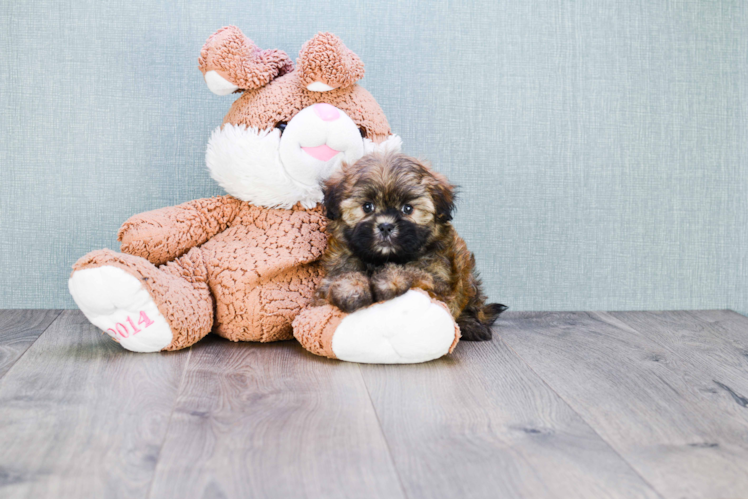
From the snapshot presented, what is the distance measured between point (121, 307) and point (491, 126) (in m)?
1.22

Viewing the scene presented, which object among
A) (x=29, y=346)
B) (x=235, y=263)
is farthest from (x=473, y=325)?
(x=29, y=346)

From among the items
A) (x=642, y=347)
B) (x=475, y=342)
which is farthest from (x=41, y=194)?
(x=642, y=347)

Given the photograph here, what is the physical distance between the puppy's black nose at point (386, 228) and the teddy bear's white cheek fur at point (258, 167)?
229mm

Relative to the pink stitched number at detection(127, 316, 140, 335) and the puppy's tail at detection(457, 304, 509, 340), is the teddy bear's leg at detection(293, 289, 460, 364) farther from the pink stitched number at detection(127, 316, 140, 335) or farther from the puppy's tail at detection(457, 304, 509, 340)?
the pink stitched number at detection(127, 316, 140, 335)

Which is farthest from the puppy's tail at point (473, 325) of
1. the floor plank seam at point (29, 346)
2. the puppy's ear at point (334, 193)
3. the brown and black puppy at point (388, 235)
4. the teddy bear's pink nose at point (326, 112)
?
the floor plank seam at point (29, 346)

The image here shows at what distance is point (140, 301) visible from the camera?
1.40 metres

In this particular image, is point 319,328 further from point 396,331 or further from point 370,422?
point 370,422

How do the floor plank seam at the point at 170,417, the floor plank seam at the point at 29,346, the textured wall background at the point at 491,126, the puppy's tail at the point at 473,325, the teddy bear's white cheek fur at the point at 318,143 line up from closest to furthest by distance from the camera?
the floor plank seam at the point at 170,417 < the floor plank seam at the point at 29,346 < the teddy bear's white cheek fur at the point at 318,143 < the puppy's tail at the point at 473,325 < the textured wall background at the point at 491,126

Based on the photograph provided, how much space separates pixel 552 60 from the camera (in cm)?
201

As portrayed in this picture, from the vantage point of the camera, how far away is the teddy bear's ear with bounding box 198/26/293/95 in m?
1.55

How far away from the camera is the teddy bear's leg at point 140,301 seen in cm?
137

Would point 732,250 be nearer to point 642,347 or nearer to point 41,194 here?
point 642,347

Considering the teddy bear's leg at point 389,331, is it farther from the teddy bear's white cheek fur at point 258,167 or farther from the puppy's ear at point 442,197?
the teddy bear's white cheek fur at point 258,167

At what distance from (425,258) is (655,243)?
3.35 feet
